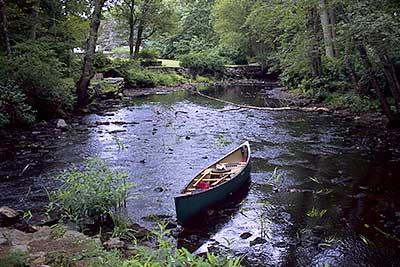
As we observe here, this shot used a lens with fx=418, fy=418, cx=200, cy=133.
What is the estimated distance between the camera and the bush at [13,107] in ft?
39.1

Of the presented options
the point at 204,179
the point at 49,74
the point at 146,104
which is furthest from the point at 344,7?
the point at 146,104

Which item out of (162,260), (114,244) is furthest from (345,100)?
(162,260)

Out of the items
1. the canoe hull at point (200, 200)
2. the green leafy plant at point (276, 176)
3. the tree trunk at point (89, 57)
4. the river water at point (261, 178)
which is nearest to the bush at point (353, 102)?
the river water at point (261, 178)

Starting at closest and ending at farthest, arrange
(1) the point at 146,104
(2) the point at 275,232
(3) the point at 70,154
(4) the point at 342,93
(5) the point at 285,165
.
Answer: (2) the point at 275,232 → (5) the point at 285,165 → (3) the point at 70,154 → (4) the point at 342,93 → (1) the point at 146,104

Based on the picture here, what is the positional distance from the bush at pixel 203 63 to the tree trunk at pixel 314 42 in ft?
54.6

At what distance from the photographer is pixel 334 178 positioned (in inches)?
339

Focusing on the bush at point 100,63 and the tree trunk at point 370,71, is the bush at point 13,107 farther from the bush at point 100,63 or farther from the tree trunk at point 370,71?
the bush at point 100,63

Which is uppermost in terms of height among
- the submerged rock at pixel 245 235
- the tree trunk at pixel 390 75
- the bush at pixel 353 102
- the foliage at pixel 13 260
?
the tree trunk at pixel 390 75

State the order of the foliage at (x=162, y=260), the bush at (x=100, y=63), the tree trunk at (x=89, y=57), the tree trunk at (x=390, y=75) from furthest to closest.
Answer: the bush at (x=100, y=63) < the tree trunk at (x=89, y=57) < the tree trunk at (x=390, y=75) < the foliage at (x=162, y=260)

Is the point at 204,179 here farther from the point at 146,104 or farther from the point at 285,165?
the point at 146,104

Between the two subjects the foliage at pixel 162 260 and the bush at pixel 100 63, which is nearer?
the foliage at pixel 162 260

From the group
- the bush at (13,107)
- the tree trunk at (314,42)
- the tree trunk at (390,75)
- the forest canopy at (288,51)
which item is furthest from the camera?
the tree trunk at (314,42)

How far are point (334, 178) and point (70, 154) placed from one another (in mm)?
6364

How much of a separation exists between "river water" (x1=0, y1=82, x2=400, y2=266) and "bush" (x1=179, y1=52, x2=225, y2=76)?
20.9 meters
